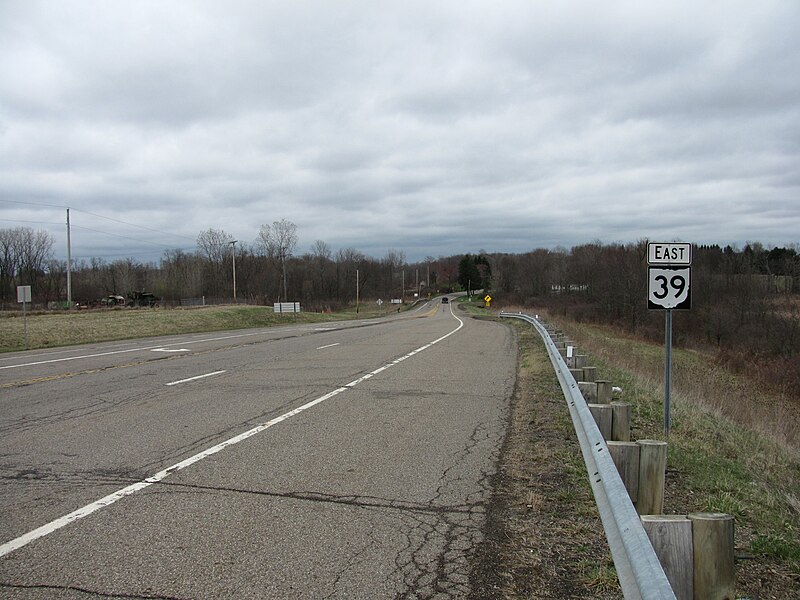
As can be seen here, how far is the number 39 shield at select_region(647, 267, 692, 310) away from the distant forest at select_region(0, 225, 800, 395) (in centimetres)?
931

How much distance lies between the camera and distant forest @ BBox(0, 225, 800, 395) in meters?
51.1

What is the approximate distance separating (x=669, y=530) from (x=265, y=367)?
13.1 metres

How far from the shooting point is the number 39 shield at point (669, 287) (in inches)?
319

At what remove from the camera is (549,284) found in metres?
117

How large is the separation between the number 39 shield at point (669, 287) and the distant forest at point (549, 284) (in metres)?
9.31

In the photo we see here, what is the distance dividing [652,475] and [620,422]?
4.88ft

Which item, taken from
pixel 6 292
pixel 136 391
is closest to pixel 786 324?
pixel 136 391

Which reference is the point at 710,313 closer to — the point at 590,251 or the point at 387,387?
the point at 590,251

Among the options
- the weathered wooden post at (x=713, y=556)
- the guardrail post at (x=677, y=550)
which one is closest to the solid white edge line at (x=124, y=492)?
the guardrail post at (x=677, y=550)

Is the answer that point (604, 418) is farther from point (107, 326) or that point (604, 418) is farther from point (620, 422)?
point (107, 326)

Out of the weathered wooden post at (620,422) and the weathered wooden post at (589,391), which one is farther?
the weathered wooden post at (589,391)

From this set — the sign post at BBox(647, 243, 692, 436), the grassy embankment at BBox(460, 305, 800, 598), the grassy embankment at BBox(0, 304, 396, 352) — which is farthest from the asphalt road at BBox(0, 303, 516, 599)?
the grassy embankment at BBox(0, 304, 396, 352)

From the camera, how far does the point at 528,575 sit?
392cm

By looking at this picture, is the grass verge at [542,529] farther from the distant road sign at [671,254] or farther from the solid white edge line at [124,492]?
the solid white edge line at [124,492]
